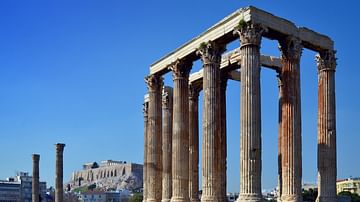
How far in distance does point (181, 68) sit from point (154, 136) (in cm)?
637

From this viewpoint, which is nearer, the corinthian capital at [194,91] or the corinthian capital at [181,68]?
the corinthian capital at [181,68]

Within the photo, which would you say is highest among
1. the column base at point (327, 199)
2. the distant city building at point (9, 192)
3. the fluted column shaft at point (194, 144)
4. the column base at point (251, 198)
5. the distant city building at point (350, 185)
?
the fluted column shaft at point (194, 144)

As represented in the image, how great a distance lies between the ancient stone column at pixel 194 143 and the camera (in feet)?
144

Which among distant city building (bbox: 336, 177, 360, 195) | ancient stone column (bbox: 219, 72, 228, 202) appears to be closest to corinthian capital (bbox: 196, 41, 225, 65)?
ancient stone column (bbox: 219, 72, 228, 202)

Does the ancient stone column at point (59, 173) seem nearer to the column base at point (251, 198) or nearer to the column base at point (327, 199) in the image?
the column base at point (327, 199)

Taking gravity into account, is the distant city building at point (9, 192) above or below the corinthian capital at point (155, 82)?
below

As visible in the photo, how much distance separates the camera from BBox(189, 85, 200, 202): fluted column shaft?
144ft

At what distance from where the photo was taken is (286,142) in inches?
1396

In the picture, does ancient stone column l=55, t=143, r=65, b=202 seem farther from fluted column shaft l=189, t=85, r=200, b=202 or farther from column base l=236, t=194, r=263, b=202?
column base l=236, t=194, r=263, b=202

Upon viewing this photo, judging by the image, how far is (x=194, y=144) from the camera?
45.2m

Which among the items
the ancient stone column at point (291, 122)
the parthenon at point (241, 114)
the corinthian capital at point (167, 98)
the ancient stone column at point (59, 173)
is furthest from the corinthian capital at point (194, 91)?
the ancient stone column at point (59, 173)

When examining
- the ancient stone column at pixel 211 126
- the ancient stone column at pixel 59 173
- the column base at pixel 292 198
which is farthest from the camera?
the ancient stone column at pixel 59 173

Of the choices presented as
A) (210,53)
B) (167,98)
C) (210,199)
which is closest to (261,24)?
(210,53)

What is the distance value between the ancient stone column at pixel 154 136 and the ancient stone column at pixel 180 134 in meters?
3.41
